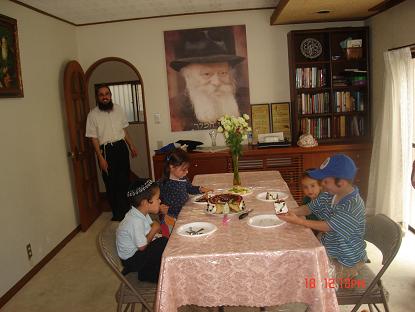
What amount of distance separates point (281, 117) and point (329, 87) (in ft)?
2.20

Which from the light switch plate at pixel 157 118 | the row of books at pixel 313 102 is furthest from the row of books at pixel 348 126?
the light switch plate at pixel 157 118

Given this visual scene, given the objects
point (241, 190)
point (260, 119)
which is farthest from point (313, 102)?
point (241, 190)

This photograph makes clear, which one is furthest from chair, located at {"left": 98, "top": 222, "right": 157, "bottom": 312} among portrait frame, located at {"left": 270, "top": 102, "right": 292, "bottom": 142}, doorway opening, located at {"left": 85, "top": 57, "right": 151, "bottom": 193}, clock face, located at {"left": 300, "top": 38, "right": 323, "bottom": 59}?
doorway opening, located at {"left": 85, "top": 57, "right": 151, "bottom": 193}

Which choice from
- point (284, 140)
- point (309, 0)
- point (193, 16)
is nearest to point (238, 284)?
point (309, 0)

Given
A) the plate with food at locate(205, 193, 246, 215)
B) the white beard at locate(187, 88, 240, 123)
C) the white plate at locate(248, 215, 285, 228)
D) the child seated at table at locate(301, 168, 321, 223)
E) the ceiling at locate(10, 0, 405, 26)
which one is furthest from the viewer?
the white beard at locate(187, 88, 240, 123)

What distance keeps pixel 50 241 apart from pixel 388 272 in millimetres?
3093

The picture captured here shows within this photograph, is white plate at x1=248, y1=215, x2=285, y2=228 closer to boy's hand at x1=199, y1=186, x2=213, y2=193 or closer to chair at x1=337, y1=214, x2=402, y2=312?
chair at x1=337, y1=214, x2=402, y2=312

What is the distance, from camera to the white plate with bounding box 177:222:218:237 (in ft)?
6.61

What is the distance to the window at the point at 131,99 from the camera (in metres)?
6.96

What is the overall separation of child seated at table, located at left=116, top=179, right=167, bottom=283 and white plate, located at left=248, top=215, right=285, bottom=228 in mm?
542

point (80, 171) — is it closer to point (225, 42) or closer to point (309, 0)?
point (225, 42)

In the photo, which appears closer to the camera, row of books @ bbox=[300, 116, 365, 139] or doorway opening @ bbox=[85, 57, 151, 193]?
row of books @ bbox=[300, 116, 365, 139]

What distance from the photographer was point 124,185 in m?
4.68

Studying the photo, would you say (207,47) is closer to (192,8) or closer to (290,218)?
(192,8)
